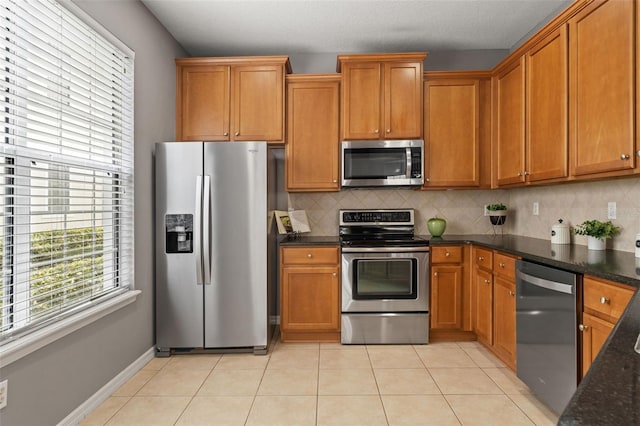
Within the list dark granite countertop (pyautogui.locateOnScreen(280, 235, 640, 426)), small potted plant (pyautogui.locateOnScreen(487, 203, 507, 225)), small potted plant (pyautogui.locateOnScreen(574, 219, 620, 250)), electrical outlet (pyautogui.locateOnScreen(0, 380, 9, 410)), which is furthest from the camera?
small potted plant (pyautogui.locateOnScreen(487, 203, 507, 225))

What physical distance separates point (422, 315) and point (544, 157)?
5.15 feet

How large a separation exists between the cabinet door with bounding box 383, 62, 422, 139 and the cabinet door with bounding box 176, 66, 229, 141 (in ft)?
4.86

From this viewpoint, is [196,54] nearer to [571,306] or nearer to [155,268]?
[155,268]

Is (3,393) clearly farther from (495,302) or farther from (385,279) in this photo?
(495,302)

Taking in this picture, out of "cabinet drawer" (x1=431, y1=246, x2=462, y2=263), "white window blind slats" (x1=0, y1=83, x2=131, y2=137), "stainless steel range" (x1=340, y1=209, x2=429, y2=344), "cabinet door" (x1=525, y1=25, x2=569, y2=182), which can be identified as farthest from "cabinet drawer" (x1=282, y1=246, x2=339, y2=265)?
"cabinet door" (x1=525, y1=25, x2=569, y2=182)

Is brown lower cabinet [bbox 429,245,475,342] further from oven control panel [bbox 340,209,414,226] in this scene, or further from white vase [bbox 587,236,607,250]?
white vase [bbox 587,236,607,250]

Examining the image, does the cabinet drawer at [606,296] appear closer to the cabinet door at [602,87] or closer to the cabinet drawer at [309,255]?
the cabinet door at [602,87]

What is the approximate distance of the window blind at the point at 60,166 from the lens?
171cm

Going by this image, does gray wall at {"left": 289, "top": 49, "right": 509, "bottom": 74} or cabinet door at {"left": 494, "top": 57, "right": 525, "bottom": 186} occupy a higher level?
gray wall at {"left": 289, "top": 49, "right": 509, "bottom": 74}

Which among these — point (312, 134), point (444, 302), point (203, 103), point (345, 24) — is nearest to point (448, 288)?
point (444, 302)

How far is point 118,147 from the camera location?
255cm

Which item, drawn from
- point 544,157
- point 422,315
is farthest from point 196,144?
point 544,157

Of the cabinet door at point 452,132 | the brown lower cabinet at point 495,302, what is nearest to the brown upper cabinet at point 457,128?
the cabinet door at point 452,132

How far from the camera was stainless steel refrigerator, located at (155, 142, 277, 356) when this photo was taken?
117 inches
